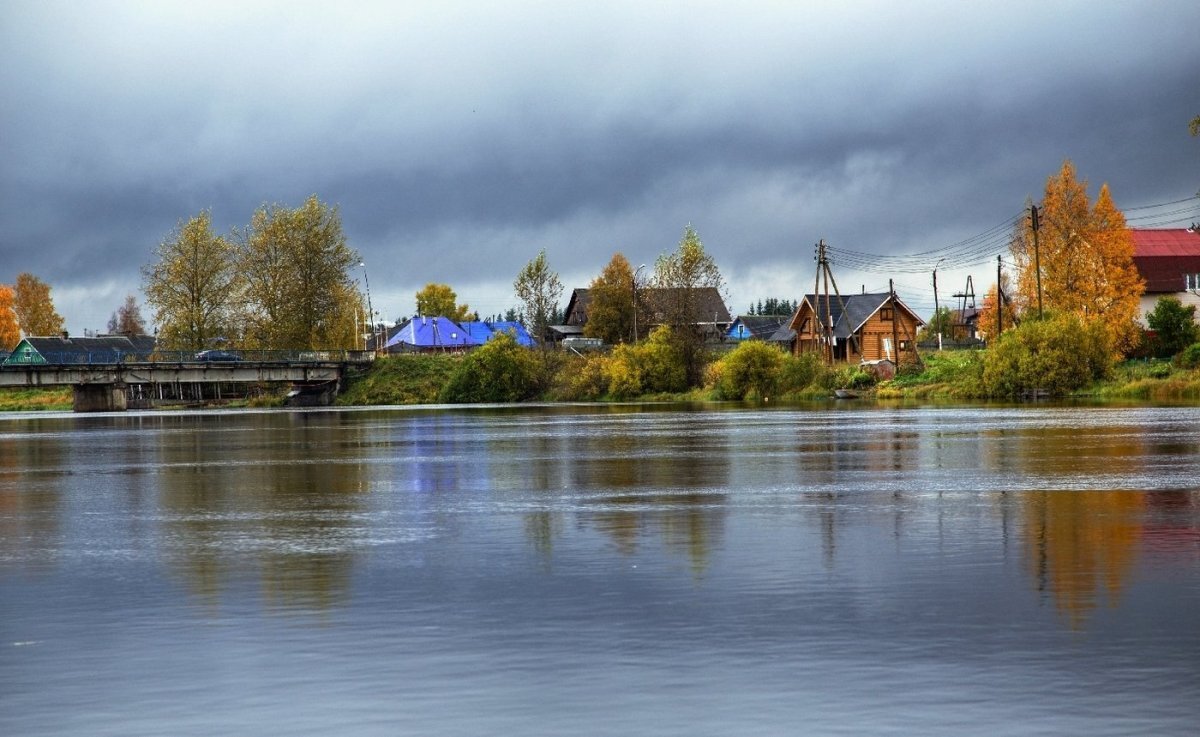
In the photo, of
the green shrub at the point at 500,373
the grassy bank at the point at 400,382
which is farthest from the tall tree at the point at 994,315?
the grassy bank at the point at 400,382

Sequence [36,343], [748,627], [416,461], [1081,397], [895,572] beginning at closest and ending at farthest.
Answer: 1. [748,627]
2. [895,572]
3. [416,461]
4. [1081,397]
5. [36,343]

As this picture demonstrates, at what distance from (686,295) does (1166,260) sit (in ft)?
141

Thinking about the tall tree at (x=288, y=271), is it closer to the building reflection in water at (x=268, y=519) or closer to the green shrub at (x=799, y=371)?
the green shrub at (x=799, y=371)

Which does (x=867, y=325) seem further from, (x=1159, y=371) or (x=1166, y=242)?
(x=1159, y=371)

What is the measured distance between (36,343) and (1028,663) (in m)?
197

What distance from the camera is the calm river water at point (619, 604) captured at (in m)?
9.45

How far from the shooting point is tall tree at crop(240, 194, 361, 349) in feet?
449

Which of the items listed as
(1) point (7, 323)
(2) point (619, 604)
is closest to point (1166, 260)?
(2) point (619, 604)

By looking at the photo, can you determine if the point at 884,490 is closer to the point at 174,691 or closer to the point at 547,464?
the point at 547,464

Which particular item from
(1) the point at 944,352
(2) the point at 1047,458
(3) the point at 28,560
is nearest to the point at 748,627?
(3) the point at 28,560

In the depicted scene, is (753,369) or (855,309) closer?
(753,369)

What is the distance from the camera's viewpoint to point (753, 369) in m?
103

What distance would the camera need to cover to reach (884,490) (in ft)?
83.4

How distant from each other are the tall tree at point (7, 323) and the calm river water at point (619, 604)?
175m
